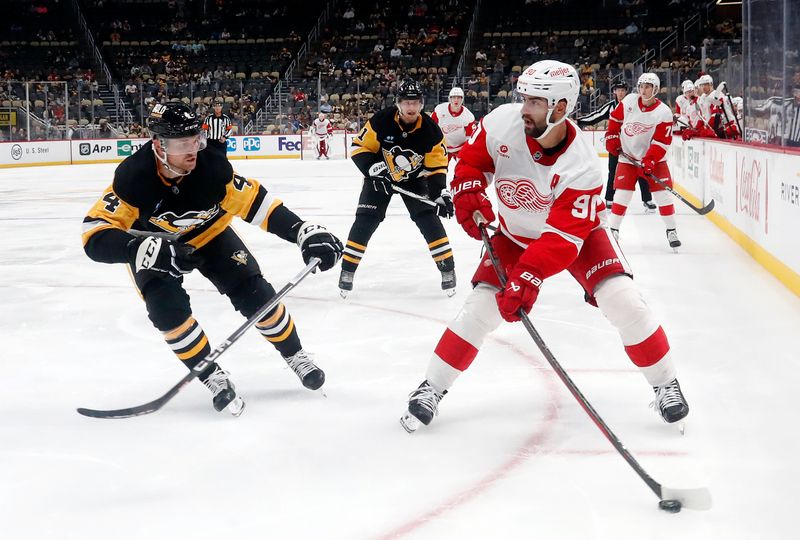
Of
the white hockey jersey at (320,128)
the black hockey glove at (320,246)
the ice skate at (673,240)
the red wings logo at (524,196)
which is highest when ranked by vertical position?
the white hockey jersey at (320,128)

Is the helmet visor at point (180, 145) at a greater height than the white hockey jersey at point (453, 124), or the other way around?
the white hockey jersey at point (453, 124)

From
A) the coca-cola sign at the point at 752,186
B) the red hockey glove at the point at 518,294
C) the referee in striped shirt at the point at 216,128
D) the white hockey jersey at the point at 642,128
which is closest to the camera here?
the red hockey glove at the point at 518,294

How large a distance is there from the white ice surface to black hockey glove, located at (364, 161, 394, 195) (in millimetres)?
590

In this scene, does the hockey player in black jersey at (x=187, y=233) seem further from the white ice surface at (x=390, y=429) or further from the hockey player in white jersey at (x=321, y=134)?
the hockey player in white jersey at (x=321, y=134)

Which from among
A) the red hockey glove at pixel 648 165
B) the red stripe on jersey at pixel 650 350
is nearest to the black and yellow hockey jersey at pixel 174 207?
the red stripe on jersey at pixel 650 350

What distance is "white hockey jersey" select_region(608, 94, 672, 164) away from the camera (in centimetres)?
654

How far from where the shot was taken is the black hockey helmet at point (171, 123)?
2523 mm

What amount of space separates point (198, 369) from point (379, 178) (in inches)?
93.4

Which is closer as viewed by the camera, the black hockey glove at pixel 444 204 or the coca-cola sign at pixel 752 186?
the black hockey glove at pixel 444 204

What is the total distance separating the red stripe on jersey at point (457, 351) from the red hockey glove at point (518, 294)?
0.90ft

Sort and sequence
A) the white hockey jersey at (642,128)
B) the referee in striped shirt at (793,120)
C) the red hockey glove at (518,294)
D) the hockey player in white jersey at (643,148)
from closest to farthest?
1. the red hockey glove at (518,294)
2. the referee in striped shirt at (793,120)
3. the hockey player in white jersey at (643,148)
4. the white hockey jersey at (642,128)

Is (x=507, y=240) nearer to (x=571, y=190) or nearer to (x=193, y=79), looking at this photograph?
(x=571, y=190)

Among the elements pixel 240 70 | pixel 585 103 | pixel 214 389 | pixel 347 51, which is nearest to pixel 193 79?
pixel 240 70

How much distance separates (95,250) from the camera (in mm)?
2574
